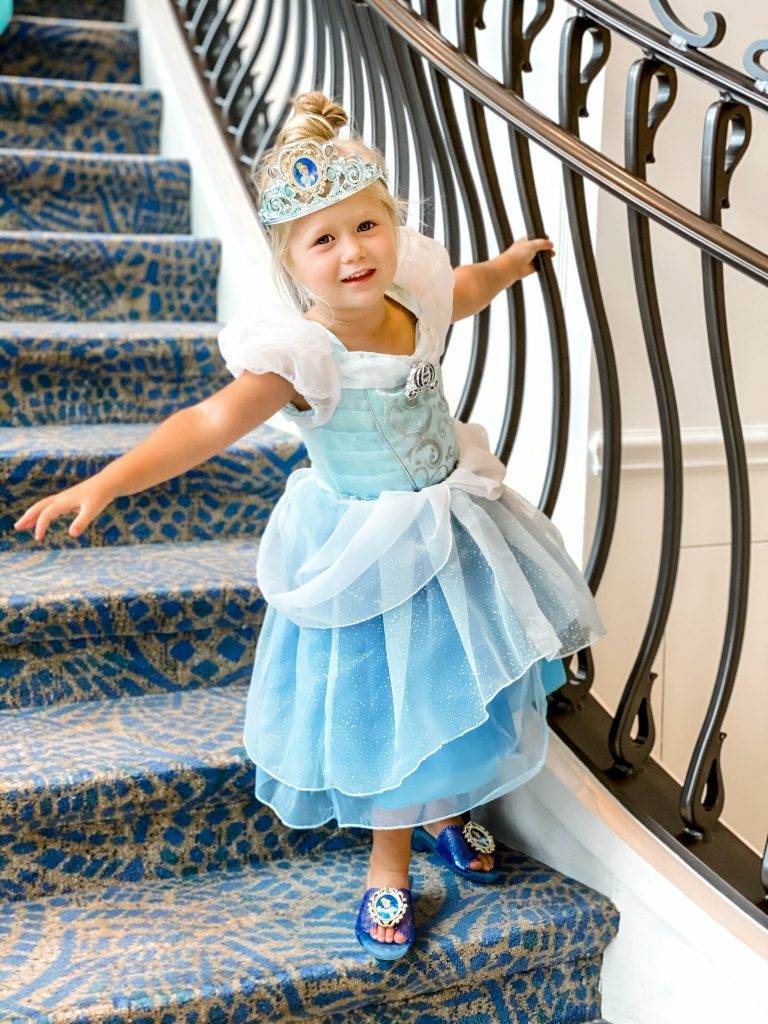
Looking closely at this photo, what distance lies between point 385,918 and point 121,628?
651 mm

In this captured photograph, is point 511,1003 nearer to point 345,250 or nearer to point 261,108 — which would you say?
point 345,250

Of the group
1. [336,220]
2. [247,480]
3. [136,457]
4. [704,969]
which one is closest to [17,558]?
[247,480]

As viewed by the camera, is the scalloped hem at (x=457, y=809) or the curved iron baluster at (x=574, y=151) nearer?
the curved iron baluster at (x=574, y=151)

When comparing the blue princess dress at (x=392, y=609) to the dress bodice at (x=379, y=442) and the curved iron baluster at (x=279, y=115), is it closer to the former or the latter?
the dress bodice at (x=379, y=442)

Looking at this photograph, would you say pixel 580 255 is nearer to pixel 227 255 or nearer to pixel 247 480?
pixel 247 480

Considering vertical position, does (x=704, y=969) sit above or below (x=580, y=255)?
below

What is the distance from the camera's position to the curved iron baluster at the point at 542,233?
4.95 feet

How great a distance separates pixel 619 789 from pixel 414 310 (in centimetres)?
75

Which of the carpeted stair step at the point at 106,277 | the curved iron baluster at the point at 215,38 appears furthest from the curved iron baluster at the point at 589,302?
the curved iron baluster at the point at 215,38

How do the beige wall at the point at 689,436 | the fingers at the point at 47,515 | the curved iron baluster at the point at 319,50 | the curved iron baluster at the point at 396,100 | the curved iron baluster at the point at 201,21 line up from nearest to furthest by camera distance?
the fingers at the point at 47,515, the beige wall at the point at 689,436, the curved iron baluster at the point at 396,100, the curved iron baluster at the point at 319,50, the curved iron baluster at the point at 201,21

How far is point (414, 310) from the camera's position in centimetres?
156

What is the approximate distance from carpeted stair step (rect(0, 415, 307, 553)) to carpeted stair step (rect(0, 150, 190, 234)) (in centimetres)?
82

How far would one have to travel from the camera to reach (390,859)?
1.49 meters

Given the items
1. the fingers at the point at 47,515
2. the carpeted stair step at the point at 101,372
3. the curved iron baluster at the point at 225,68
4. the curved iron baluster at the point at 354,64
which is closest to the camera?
the fingers at the point at 47,515
